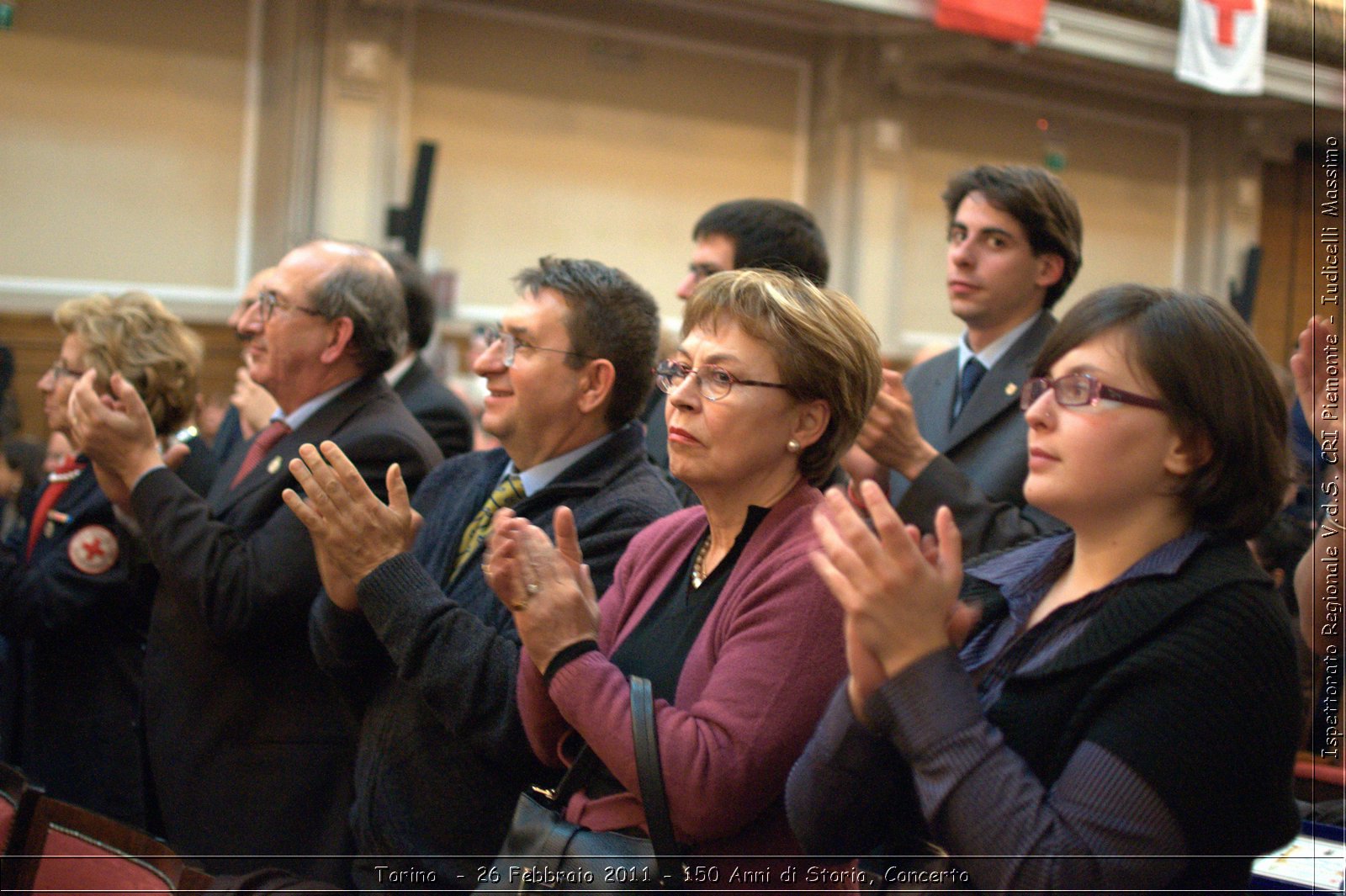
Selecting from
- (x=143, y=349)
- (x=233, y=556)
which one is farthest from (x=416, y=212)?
(x=233, y=556)

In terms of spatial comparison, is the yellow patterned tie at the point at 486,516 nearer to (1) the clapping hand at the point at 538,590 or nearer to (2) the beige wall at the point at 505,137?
(1) the clapping hand at the point at 538,590

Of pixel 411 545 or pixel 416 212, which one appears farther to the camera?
pixel 416 212

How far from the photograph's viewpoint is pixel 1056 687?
132 cm

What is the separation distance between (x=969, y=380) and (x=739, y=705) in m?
1.30

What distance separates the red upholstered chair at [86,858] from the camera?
1930mm

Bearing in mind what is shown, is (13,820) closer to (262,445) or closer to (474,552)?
(474,552)

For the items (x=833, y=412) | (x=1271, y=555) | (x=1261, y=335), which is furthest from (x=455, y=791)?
(x=1261, y=335)

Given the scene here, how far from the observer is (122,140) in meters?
6.96

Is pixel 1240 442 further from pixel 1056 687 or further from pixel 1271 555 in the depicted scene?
pixel 1271 555

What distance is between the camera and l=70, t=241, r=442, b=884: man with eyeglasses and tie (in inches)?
95.3

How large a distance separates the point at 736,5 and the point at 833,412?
7334mm

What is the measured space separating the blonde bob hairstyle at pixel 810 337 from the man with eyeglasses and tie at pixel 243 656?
102 centimetres

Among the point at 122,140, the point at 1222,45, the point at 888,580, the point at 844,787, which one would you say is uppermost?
the point at 1222,45

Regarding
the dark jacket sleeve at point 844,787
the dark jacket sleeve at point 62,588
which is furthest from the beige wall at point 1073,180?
the dark jacket sleeve at point 844,787
